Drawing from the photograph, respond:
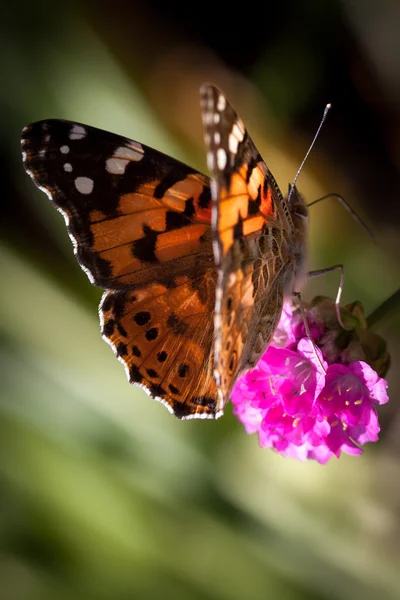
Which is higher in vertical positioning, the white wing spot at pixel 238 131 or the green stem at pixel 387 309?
the white wing spot at pixel 238 131

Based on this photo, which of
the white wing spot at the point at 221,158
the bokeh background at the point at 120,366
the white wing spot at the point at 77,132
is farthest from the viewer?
the bokeh background at the point at 120,366

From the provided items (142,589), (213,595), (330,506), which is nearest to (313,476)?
(330,506)

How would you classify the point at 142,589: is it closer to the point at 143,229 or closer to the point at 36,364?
the point at 36,364

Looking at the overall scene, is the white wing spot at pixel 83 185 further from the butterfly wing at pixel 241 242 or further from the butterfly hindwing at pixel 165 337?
the butterfly wing at pixel 241 242

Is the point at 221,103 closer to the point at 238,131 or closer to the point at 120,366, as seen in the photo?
the point at 238,131

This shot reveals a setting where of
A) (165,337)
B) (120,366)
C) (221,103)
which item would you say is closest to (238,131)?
(221,103)

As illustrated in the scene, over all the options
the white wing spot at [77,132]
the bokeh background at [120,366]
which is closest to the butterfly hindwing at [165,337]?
the white wing spot at [77,132]
